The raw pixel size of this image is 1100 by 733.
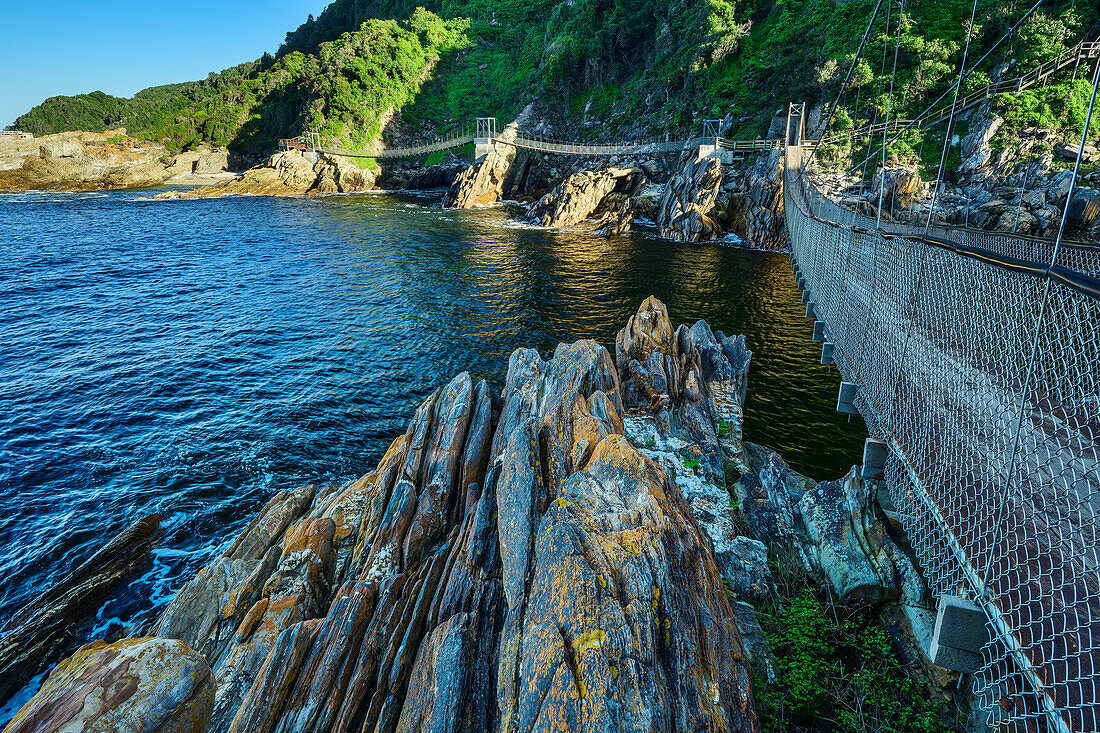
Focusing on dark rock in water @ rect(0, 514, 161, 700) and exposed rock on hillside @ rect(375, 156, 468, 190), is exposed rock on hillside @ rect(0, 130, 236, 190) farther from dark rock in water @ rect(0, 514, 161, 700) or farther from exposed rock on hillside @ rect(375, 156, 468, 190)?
dark rock in water @ rect(0, 514, 161, 700)

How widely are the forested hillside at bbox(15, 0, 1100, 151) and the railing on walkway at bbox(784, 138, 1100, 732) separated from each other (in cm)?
1445

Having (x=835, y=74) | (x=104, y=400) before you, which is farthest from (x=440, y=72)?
(x=104, y=400)

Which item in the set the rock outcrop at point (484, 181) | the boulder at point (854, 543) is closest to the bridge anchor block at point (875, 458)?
the boulder at point (854, 543)

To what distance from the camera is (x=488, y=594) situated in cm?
627

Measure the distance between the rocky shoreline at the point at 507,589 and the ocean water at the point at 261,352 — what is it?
2.59m

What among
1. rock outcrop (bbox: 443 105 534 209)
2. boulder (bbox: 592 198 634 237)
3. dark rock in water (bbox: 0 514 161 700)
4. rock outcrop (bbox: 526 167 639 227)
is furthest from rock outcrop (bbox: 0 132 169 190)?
dark rock in water (bbox: 0 514 161 700)

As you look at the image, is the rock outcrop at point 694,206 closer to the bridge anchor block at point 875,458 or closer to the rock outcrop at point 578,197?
the rock outcrop at point 578,197

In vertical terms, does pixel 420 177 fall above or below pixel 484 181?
above

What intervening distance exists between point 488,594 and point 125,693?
3.73 metres

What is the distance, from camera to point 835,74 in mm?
40406

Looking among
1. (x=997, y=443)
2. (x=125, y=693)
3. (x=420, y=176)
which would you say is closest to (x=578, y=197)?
(x=420, y=176)

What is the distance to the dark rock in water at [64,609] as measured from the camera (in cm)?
763

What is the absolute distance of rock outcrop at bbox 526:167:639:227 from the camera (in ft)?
154

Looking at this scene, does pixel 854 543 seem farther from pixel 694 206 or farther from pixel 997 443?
pixel 694 206
